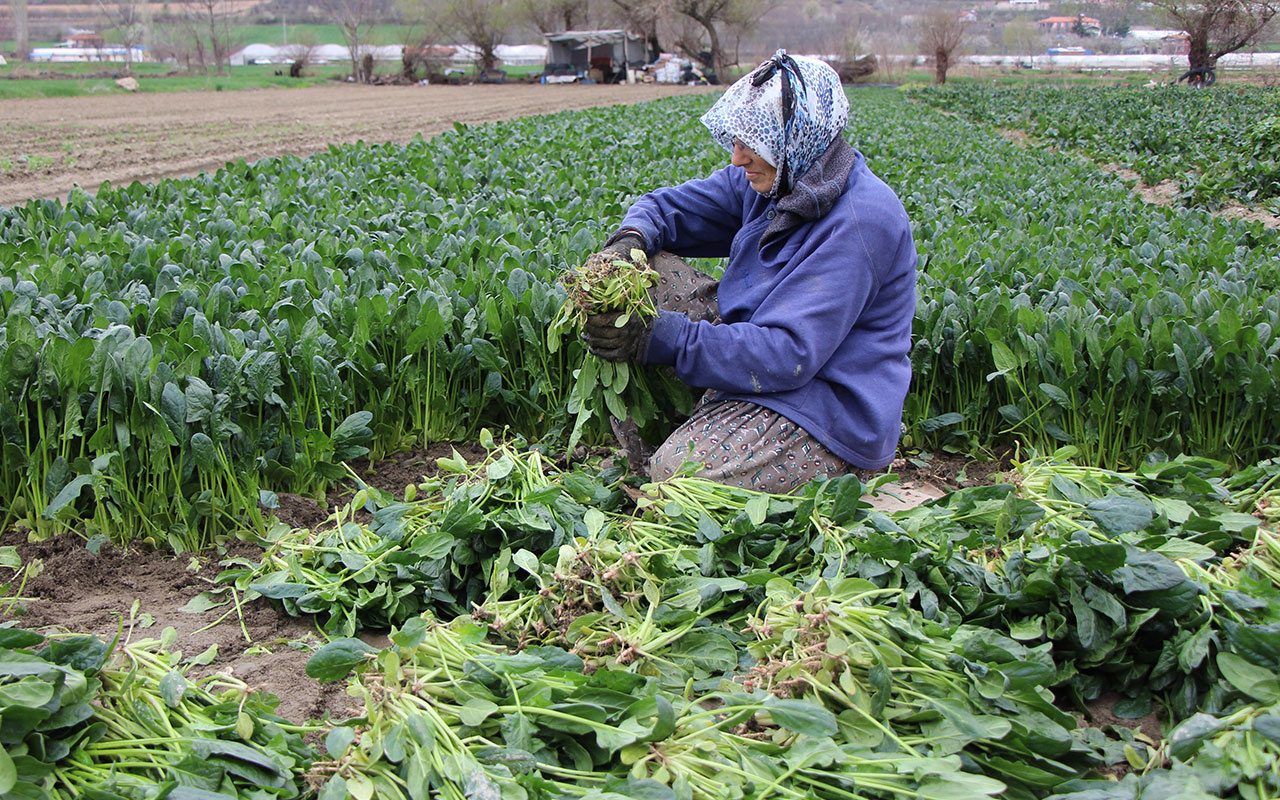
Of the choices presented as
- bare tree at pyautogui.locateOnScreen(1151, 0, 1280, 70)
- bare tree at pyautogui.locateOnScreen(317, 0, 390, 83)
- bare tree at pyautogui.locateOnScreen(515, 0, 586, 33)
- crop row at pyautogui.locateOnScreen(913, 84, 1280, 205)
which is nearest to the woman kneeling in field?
crop row at pyautogui.locateOnScreen(913, 84, 1280, 205)

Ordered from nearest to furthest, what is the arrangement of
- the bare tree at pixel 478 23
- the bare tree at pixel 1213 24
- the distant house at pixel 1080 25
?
the bare tree at pixel 1213 24 < the bare tree at pixel 478 23 < the distant house at pixel 1080 25

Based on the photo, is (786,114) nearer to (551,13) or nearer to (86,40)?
(551,13)

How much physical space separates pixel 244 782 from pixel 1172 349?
4076 millimetres

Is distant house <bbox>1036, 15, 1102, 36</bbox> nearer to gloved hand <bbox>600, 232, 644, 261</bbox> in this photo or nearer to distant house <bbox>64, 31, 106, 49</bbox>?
distant house <bbox>64, 31, 106, 49</bbox>

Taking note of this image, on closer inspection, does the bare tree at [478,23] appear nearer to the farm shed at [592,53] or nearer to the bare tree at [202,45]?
the farm shed at [592,53]

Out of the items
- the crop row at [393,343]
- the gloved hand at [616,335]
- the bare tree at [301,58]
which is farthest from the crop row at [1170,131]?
the bare tree at [301,58]

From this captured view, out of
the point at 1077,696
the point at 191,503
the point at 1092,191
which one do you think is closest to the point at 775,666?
the point at 1077,696

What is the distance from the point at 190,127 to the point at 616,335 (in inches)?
848

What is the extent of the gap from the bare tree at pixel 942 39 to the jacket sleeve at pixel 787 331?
54768mm

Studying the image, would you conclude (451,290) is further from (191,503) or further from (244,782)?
(244,782)

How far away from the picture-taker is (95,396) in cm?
327

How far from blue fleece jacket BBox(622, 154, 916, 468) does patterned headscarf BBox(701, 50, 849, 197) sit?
0.18 m

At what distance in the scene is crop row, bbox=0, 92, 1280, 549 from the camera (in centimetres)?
328

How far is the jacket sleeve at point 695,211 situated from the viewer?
379 centimetres
